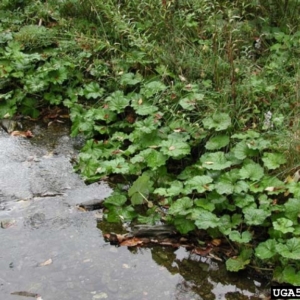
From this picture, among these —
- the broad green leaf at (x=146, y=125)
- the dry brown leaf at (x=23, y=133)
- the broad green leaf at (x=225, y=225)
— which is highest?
the broad green leaf at (x=146, y=125)

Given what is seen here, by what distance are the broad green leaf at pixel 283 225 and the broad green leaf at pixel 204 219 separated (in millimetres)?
376

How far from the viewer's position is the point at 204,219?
3.10 meters

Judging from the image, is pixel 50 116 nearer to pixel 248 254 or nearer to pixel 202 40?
pixel 202 40

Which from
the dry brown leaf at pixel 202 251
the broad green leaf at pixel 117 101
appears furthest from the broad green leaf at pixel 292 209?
the broad green leaf at pixel 117 101

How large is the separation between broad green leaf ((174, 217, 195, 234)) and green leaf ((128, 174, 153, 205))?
0.37 m

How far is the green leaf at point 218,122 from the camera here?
3.74m

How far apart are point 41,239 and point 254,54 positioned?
3.13m

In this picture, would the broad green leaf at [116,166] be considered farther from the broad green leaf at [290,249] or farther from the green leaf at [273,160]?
the broad green leaf at [290,249]

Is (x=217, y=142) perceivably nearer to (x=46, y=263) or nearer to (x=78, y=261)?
(x=78, y=261)

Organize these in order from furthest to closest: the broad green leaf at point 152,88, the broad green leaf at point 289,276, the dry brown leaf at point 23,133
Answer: the dry brown leaf at point 23,133 → the broad green leaf at point 152,88 → the broad green leaf at point 289,276

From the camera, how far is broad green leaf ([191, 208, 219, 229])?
3061 millimetres

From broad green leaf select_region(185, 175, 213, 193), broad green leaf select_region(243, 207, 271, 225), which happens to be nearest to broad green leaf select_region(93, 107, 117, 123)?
broad green leaf select_region(185, 175, 213, 193)

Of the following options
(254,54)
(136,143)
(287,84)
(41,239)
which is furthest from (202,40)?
(41,239)

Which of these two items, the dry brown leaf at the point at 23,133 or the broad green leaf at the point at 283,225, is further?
the dry brown leaf at the point at 23,133
